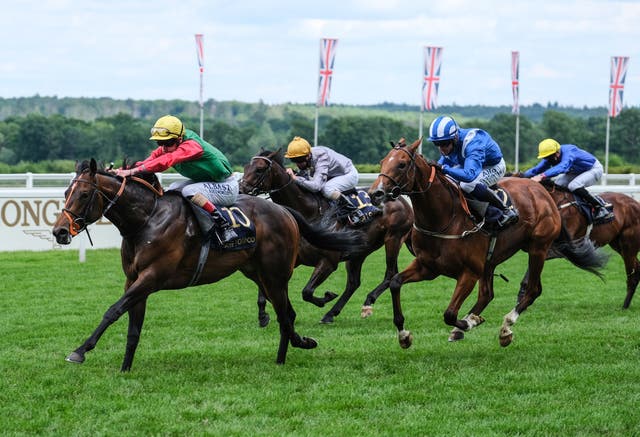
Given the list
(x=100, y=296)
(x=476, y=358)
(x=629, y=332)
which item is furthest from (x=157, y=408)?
(x=100, y=296)

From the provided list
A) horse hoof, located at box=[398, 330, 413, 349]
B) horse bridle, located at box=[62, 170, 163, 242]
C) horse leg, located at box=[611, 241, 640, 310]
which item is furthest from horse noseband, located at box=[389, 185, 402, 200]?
horse leg, located at box=[611, 241, 640, 310]

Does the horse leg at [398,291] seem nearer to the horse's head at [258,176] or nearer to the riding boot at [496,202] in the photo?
the riding boot at [496,202]

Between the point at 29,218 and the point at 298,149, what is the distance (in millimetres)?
6679

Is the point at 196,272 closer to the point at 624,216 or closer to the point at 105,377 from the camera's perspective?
the point at 105,377

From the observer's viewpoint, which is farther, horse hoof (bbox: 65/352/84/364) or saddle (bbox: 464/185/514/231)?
saddle (bbox: 464/185/514/231)

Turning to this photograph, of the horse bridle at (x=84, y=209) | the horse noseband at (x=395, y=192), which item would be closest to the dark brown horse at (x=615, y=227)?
the horse noseband at (x=395, y=192)

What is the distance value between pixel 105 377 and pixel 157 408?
100 centimetres

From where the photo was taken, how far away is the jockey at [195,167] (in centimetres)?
715

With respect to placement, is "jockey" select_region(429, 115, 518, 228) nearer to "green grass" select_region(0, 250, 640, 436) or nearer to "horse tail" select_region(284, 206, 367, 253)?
"horse tail" select_region(284, 206, 367, 253)

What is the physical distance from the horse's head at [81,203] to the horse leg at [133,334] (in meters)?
0.70

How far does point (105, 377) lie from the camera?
680 cm

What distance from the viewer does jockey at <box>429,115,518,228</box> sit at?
783cm

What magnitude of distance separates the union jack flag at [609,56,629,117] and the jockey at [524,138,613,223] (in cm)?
2284

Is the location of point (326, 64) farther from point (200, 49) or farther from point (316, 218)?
point (316, 218)
